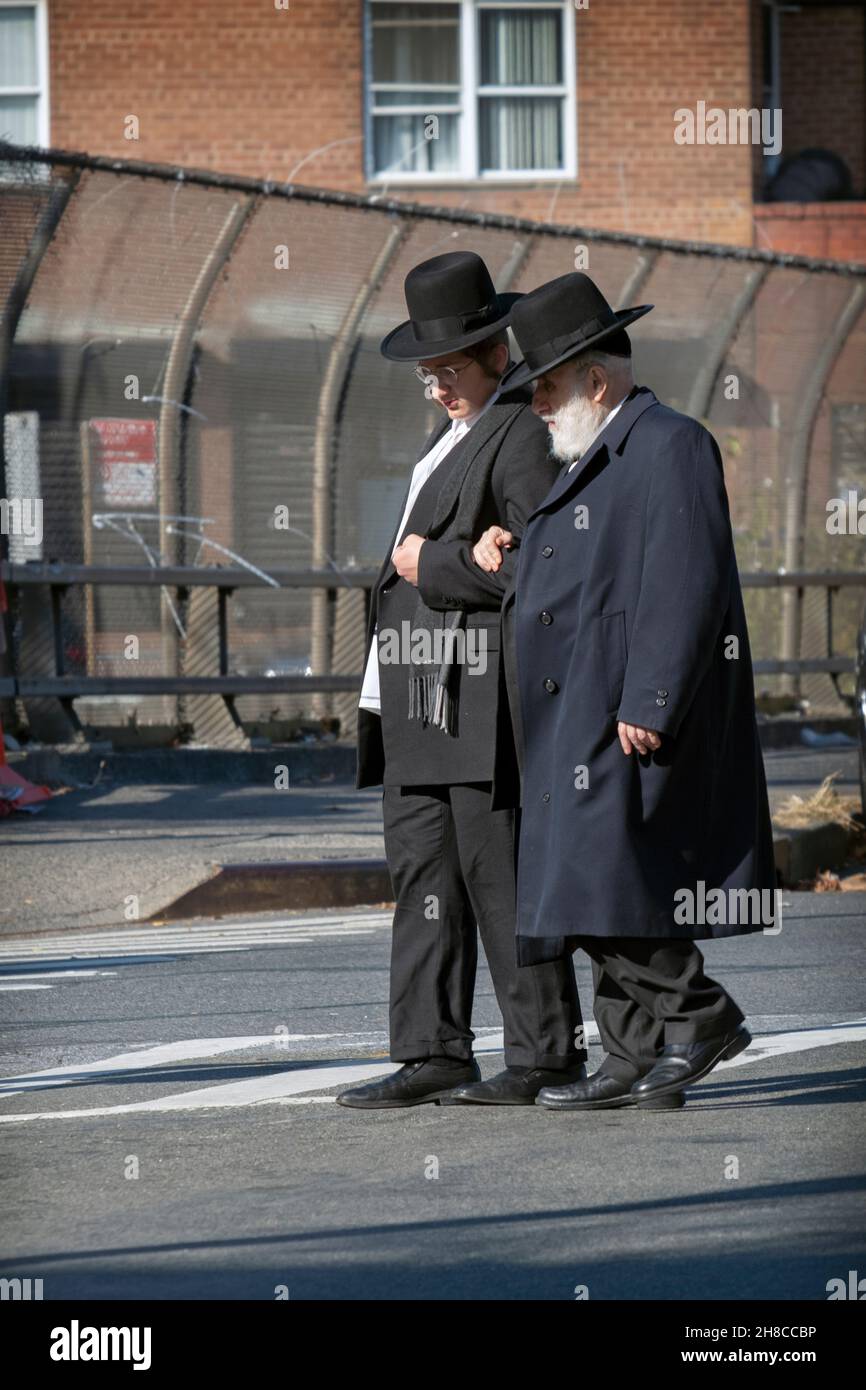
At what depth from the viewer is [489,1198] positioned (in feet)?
15.6

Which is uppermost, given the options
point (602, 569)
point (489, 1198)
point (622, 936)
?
point (602, 569)

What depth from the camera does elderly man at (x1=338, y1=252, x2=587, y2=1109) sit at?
19.1 feet

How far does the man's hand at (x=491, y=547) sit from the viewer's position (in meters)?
5.74

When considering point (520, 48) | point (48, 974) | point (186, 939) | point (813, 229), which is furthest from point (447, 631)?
point (813, 229)

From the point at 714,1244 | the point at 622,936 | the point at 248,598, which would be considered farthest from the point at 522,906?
the point at 248,598

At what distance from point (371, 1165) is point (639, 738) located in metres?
1.13

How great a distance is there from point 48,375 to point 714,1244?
9.53m

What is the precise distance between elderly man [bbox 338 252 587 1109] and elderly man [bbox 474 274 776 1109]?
13cm

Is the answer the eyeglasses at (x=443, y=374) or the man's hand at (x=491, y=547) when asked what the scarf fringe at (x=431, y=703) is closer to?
the man's hand at (x=491, y=547)

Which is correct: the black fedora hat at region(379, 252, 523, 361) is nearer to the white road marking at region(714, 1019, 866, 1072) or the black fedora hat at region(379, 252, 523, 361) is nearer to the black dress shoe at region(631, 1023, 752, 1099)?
the black dress shoe at region(631, 1023, 752, 1099)

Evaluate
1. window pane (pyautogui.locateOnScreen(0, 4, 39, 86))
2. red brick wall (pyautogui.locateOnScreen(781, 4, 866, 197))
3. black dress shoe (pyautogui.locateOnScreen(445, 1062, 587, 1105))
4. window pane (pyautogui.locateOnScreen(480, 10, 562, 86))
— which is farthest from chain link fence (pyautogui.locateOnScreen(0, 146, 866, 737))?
red brick wall (pyautogui.locateOnScreen(781, 4, 866, 197))

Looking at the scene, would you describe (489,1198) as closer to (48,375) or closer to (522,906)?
(522,906)

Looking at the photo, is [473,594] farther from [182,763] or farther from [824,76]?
[824,76]

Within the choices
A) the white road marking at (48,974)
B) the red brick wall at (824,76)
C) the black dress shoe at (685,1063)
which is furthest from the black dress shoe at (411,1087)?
the red brick wall at (824,76)
